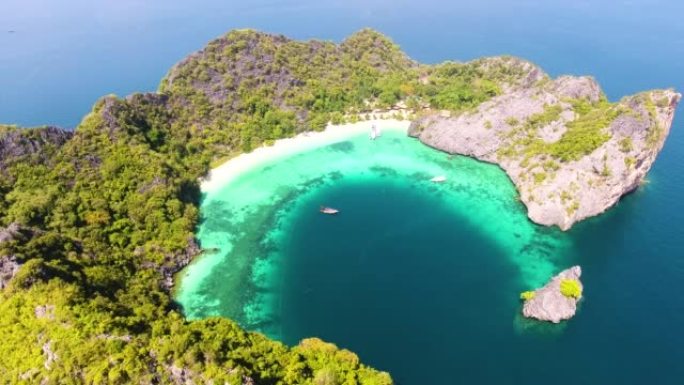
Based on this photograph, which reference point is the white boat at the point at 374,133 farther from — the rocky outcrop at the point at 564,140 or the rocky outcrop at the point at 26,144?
the rocky outcrop at the point at 26,144

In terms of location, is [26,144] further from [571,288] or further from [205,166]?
[571,288]

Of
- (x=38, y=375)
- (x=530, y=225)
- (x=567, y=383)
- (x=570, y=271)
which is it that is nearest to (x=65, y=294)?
(x=38, y=375)

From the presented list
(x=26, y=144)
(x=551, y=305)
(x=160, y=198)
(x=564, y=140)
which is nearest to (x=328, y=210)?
(x=160, y=198)

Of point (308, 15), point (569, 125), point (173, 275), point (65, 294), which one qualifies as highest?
point (308, 15)

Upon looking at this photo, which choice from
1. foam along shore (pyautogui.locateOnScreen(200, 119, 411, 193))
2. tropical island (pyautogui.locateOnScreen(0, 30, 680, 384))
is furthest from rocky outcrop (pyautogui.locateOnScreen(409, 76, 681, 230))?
foam along shore (pyautogui.locateOnScreen(200, 119, 411, 193))

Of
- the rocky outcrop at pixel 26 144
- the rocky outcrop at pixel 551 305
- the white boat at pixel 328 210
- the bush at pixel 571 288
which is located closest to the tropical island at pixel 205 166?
the rocky outcrop at pixel 26 144

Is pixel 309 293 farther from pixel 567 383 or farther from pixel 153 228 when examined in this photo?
pixel 567 383
